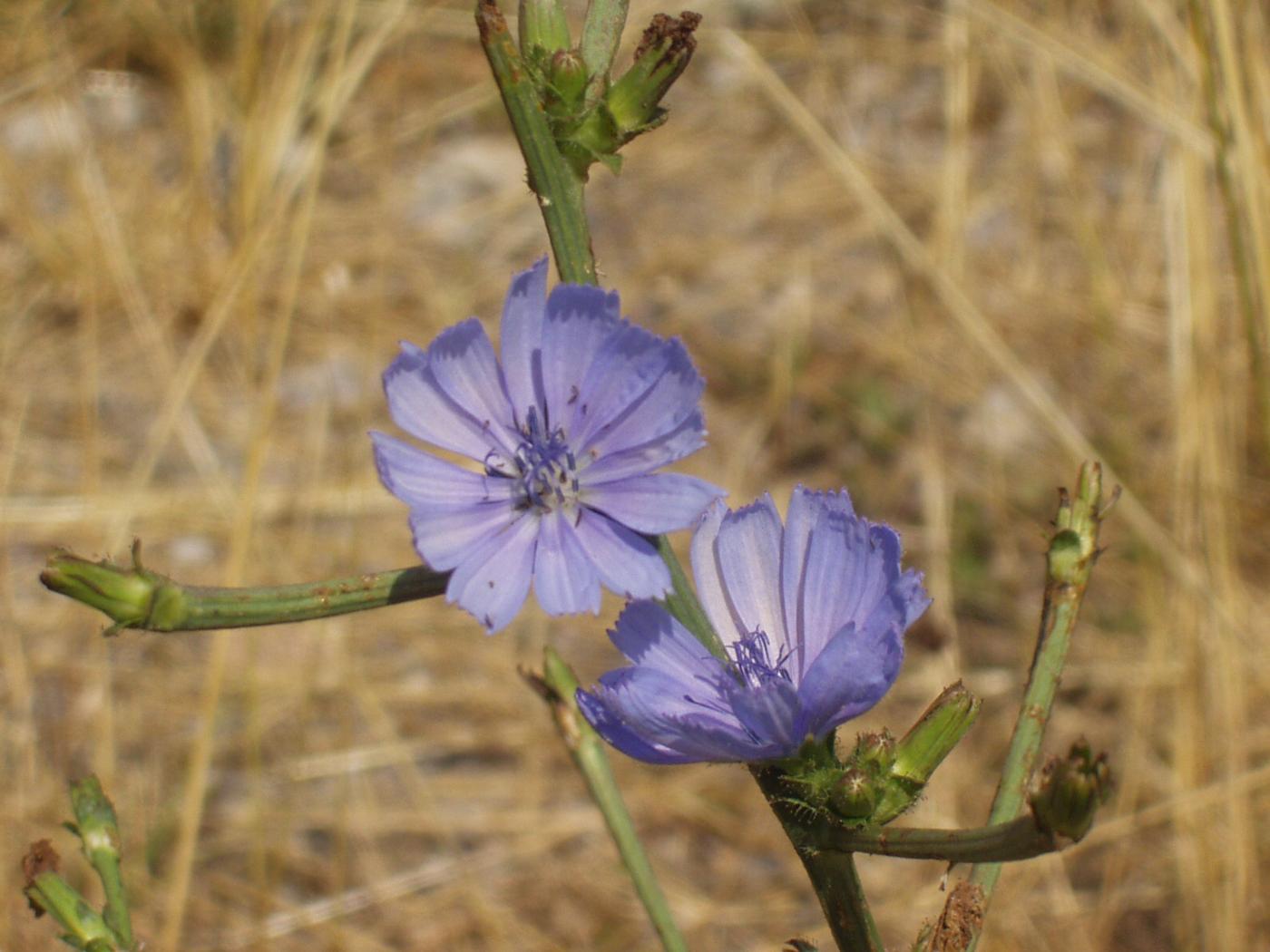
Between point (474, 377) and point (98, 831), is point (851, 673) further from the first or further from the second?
point (98, 831)

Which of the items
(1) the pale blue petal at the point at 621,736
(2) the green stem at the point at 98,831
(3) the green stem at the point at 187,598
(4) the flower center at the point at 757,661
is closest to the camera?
(3) the green stem at the point at 187,598

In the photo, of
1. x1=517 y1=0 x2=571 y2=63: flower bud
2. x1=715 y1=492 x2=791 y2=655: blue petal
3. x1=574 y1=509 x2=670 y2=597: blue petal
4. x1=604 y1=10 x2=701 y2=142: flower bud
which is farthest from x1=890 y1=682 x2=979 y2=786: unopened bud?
x1=517 y1=0 x2=571 y2=63: flower bud

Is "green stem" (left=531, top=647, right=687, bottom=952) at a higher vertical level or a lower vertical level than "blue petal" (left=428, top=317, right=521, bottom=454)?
lower

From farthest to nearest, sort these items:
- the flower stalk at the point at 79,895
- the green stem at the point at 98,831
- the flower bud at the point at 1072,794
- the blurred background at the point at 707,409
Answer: the blurred background at the point at 707,409, the green stem at the point at 98,831, the flower stalk at the point at 79,895, the flower bud at the point at 1072,794

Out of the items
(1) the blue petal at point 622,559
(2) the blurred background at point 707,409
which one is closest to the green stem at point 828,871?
(1) the blue petal at point 622,559

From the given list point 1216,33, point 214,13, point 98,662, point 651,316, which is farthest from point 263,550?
point 1216,33

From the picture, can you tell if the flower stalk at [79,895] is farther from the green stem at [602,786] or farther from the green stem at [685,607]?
the green stem at [685,607]

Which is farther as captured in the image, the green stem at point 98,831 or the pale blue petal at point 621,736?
the green stem at point 98,831

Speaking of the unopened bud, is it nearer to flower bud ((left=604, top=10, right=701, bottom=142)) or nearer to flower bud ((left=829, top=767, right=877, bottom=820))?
flower bud ((left=829, top=767, right=877, bottom=820))
